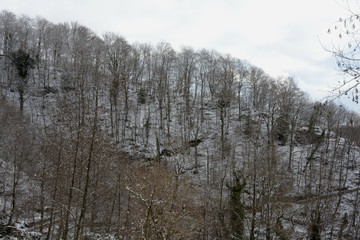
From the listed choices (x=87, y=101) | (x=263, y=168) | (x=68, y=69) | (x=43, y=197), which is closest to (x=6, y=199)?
(x=43, y=197)

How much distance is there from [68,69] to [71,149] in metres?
31.2

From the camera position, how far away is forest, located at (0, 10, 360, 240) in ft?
50.6

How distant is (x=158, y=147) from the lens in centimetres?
2702

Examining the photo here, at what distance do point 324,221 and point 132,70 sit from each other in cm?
3480

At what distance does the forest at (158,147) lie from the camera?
607 inches

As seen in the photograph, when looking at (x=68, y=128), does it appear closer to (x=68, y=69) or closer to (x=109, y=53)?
(x=109, y=53)

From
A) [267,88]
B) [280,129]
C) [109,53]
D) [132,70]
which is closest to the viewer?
[280,129]

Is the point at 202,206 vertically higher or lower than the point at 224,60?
lower

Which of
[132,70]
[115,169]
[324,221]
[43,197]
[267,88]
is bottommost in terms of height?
[324,221]

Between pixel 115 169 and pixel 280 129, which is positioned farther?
pixel 280 129

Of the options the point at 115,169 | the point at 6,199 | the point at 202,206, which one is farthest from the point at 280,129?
the point at 6,199

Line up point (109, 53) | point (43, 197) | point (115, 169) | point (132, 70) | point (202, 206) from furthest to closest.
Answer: point (132, 70) < point (109, 53) < point (115, 169) < point (202, 206) < point (43, 197)

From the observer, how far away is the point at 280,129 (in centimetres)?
3228

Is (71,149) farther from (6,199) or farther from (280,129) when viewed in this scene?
(280,129)
